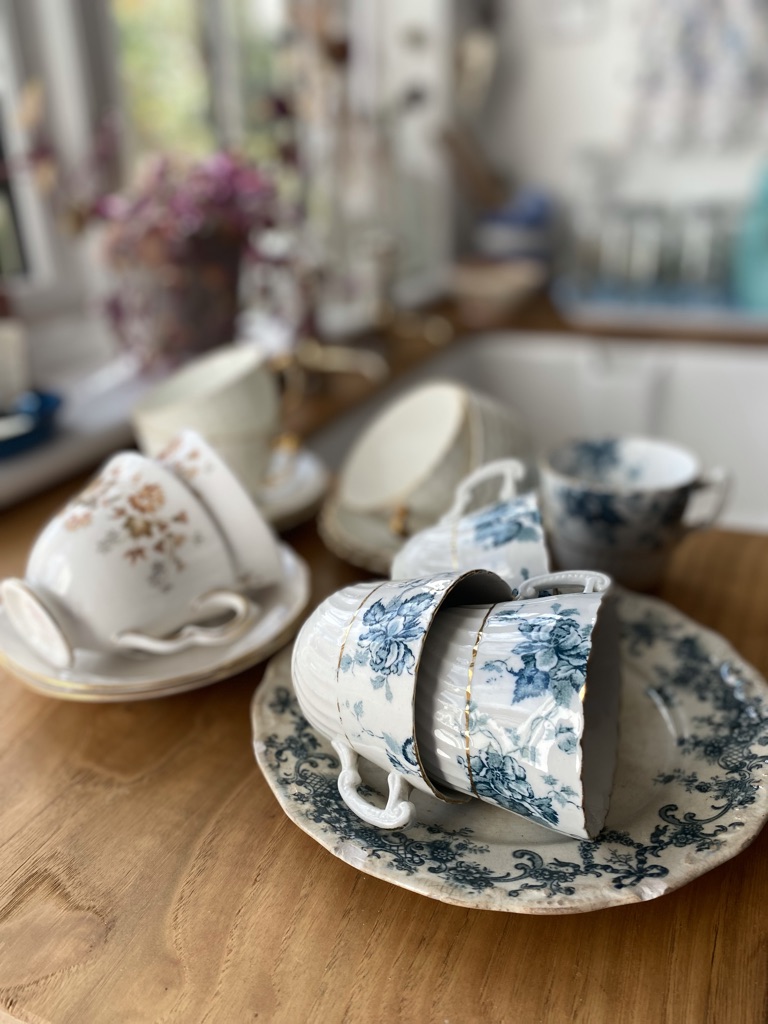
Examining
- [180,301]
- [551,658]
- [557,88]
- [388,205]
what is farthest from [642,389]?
[551,658]

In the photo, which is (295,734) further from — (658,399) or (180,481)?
(658,399)

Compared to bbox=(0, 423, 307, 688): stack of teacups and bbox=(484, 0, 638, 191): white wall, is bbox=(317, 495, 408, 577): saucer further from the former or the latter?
bbox=(484, 0, 638, 191): white wall

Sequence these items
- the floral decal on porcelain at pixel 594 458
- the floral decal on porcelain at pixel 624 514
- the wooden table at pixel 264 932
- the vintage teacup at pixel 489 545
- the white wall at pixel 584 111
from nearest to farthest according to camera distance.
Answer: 1. the wooden table at pixel 264 932
2. the vintage teacup at pixel 489 545
3. the floral decal on porcelain at pixel 624 514
4. the floral decal on porcelain at pixel 594 458
5. the white wall at pixel 584 111

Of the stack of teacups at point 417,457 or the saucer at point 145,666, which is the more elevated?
the stack of teacups at point 417,457

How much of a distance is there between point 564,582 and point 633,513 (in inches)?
8.1

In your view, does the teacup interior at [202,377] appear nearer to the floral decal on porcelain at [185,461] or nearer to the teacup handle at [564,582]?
the floral decal on porcelain at [185,461]

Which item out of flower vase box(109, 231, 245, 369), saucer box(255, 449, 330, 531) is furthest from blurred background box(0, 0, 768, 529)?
saucer box(255, 449, 330, 531)

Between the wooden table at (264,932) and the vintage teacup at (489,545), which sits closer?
the wooden table at (264,932)

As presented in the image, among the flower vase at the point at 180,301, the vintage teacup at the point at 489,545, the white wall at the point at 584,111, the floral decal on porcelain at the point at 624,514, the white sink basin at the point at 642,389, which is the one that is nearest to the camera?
the vintage teacup at the point at 489,545

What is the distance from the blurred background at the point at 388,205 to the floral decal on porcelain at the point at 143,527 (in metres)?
0.36

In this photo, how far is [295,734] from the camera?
0.48 metres

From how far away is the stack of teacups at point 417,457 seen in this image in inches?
26.5

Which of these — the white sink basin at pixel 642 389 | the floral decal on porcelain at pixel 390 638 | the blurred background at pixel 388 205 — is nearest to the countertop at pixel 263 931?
the floral decal on porcelain at pixel 390 638

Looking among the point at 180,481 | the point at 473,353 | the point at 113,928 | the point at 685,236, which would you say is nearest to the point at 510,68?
the point at 685,236
